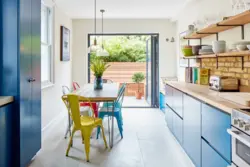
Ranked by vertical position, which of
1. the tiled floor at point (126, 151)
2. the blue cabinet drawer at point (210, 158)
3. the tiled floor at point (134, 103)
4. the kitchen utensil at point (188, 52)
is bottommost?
the tiled floor at point (126, 151)

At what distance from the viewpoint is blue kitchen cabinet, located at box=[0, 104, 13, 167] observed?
223cm

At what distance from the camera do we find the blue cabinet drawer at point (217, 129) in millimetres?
1851

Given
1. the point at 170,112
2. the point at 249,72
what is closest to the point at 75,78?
the point at 170,112

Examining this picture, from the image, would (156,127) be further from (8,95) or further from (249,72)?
(8,95)

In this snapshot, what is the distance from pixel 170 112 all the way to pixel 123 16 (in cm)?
316

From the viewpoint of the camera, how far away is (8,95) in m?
2.49

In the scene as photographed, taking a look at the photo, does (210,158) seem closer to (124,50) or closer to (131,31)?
(131,31)

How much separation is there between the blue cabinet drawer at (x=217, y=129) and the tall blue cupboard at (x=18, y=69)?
1.76m

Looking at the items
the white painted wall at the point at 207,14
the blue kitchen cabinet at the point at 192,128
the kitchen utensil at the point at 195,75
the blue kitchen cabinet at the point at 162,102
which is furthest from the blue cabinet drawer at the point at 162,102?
the blue kitchen cabinet at the point at 192,128

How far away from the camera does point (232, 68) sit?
3.15m

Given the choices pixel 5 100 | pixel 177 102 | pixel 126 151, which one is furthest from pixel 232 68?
pixel 5 100

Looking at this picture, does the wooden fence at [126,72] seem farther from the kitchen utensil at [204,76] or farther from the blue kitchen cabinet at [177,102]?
the blue kitchen cabinet at [177,102]

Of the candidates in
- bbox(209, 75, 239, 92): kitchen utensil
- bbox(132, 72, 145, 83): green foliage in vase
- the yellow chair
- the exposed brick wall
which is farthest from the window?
bbox(132, 72, 145, 83): green foliage in vase

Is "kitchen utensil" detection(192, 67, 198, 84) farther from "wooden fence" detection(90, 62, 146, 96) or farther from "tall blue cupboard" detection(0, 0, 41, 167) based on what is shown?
"wooden fence" detection(90, 62, 146, 96)
